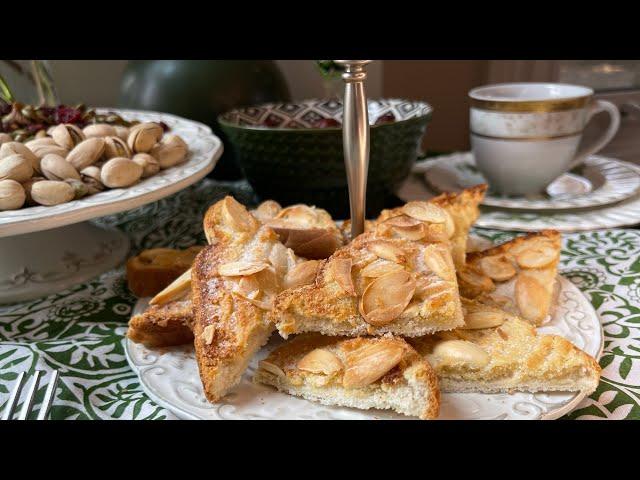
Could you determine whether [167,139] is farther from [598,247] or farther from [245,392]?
[598,247]

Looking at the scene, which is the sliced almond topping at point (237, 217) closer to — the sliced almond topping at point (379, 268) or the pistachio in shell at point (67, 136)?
the sliced almond topping at point (379, 268)

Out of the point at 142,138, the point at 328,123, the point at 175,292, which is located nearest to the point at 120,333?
the point at 175,292

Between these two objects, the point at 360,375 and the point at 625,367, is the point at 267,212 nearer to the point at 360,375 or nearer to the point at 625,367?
the point at 360,375

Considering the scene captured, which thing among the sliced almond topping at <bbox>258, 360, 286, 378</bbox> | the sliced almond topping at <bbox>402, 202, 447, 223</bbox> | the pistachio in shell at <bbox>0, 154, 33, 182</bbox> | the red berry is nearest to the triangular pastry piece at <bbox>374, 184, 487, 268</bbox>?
the sliced almond topping at <bbox>402, 202, 447, 223</bbox>

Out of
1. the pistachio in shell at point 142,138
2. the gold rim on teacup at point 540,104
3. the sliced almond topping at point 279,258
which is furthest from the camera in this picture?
the gold rim on teacup at point 540,104

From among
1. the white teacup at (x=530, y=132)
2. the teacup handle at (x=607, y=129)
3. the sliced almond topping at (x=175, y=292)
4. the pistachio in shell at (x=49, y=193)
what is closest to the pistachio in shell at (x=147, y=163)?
the pistachio in shell at (x=49, y=193)
